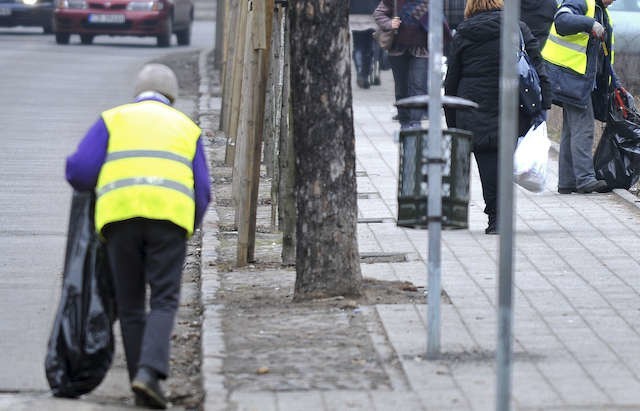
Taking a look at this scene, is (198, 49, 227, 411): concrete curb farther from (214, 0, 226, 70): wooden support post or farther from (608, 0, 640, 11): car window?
(214, 0, 226, 70): wooden support post

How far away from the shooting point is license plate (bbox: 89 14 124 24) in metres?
30.0

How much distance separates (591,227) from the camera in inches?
412

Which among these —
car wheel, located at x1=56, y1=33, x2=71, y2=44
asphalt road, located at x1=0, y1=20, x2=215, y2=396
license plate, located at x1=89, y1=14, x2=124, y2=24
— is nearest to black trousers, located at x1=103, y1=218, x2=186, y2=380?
asphalt road, located at x1=0, y1=20, x2=215, y2=396

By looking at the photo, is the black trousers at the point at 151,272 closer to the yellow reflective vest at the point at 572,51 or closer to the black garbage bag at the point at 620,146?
the yellow reflective vest at the point at 572,51

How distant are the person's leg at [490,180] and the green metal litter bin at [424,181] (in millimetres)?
3369

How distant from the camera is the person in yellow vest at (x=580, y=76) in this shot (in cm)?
1154

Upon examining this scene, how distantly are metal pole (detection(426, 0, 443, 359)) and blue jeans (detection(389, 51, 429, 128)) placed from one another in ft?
24.9

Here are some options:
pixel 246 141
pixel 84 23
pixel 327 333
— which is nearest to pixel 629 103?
pixel 246 141

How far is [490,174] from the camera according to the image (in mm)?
10273

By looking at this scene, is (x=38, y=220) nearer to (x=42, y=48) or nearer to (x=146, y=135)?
(x=146, y=135)

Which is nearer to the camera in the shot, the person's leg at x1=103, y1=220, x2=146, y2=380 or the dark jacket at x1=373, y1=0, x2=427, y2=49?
the person's leg at x1=103, y1=220, x2=146, y2=380

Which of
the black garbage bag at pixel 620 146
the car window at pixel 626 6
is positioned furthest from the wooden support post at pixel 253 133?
the car window at pixel 626 6

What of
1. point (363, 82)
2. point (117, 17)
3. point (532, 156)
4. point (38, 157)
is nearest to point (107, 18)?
point (117, 17)

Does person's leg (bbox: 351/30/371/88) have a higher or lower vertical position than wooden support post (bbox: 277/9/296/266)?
lower
